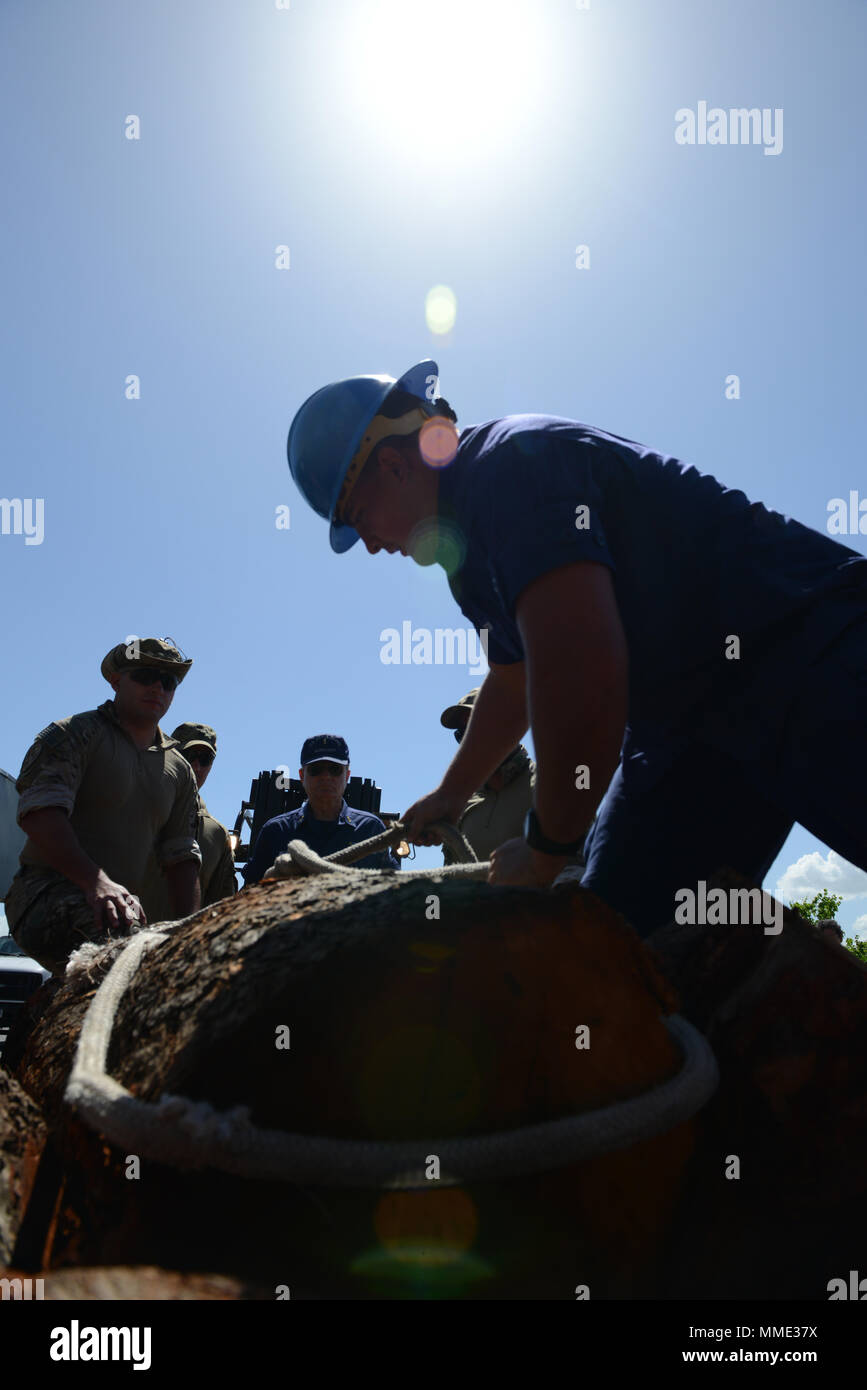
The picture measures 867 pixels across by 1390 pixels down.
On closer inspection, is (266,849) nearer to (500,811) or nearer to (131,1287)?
(500,811)

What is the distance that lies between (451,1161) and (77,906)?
263cm

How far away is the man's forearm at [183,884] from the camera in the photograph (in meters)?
4.09

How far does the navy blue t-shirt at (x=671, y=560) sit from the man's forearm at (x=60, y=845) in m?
2.21

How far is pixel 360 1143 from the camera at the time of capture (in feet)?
2.86

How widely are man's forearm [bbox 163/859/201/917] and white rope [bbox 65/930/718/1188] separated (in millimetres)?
3271

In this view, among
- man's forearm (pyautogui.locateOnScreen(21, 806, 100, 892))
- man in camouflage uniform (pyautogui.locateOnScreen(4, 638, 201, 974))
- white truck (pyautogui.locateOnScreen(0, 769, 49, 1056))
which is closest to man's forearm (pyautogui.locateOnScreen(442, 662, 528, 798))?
man in camouflage uniform (pyautogui.locateOnScreen(4, 638, 201, 974))

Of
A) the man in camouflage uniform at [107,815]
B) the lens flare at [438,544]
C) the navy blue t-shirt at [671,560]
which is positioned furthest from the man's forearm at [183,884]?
the navy blue t-shirt at [671,560]

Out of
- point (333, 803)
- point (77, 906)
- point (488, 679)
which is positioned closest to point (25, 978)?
point (333, 803)

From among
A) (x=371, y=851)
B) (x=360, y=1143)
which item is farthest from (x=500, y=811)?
(x=360, y=1143)

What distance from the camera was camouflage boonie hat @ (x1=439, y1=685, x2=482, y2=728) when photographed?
5.14 meters

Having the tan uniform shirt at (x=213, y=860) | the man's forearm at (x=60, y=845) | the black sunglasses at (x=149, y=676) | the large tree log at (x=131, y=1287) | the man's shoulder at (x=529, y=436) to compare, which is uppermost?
the man's shoulder at (x=529, y=436)

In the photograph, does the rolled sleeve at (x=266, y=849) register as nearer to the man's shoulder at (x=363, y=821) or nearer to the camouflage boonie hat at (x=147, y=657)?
the man's shoulder at (x=363, y=821)

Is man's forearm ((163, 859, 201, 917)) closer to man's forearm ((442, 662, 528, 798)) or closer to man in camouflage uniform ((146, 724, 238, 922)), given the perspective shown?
man in camouflage uniform ((146, 724, 238, 922))
